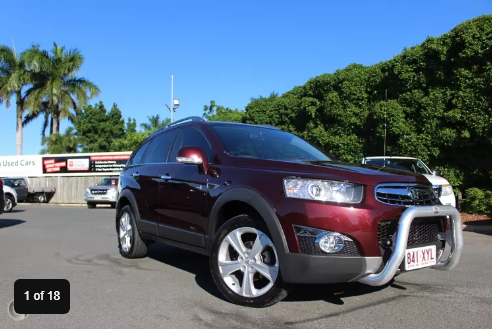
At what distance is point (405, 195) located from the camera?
383 cm

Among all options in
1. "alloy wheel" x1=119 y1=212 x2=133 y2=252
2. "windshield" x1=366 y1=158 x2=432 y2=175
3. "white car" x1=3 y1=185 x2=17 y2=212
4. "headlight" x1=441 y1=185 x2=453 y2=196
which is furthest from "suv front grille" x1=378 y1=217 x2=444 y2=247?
"white car" x1=3 y1=185 x2=17 y2=212

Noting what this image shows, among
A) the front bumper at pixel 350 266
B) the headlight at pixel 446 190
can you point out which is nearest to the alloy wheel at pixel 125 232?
the front bumper at pixel 350 266

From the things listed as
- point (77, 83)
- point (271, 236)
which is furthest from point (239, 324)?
point (77, 83)

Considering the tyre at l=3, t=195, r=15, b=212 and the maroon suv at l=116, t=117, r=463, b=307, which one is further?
the tyre at l=3, t=195, r=15, b=212

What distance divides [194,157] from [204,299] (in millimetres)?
1408

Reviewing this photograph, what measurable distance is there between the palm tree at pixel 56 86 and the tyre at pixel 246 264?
35425mm

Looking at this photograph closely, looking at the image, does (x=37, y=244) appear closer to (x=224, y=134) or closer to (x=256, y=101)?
(x=224, y=134)

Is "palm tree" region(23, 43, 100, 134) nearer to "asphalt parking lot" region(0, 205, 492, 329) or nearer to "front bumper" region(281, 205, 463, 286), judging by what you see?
"asphalt parking lot" region(0, 205, 492, 329)

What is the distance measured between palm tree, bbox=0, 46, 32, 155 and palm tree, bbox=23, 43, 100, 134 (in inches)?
28.4

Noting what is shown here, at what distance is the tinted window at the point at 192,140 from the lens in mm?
4866

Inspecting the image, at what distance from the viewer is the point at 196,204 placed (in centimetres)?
466

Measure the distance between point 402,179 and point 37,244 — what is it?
682 cm

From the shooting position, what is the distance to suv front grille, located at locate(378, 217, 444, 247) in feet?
11.8

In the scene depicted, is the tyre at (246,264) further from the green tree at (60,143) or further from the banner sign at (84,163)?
the green tree at (60,143)
